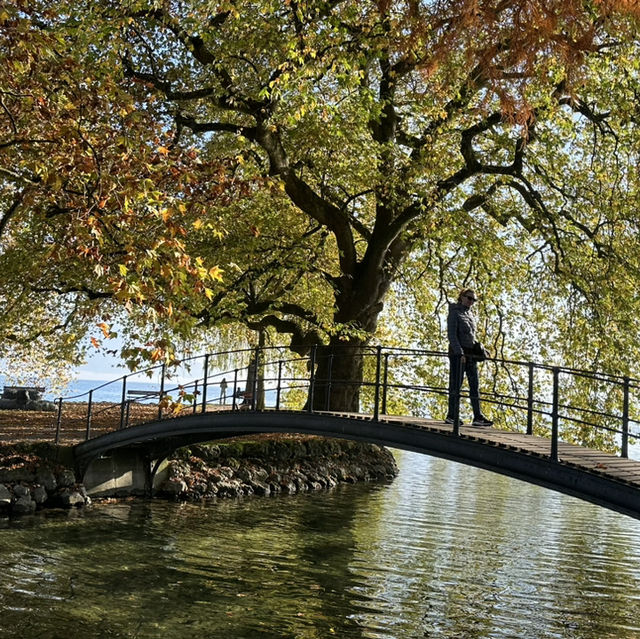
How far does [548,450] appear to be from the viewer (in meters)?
10.1

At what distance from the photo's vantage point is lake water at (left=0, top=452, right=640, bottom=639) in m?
8.82

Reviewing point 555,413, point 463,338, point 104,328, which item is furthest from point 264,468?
point 104,328

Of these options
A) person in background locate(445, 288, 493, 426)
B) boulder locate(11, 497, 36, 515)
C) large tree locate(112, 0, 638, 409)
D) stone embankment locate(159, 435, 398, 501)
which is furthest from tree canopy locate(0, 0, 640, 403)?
boulder locate(11, 497, 36, 515)

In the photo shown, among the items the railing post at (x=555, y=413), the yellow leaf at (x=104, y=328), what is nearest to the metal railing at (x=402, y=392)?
the railing post at (x=555, y=413)

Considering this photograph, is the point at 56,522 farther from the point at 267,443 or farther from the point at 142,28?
the point at 142,28

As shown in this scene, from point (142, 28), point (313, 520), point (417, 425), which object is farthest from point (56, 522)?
point (142, 28)

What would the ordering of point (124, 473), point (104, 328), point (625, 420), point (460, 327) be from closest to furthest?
point (104, 328) < point (625, 420) < point (460, 327) < point (124, 473)

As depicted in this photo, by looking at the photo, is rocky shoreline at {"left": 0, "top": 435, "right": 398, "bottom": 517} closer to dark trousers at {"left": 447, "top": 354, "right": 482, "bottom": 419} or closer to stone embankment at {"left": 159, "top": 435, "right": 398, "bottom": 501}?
stone embankment at {"left": 159, "top": 435, "right": 398, "bottom": 501}

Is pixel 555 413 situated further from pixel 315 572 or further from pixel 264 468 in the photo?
pixel 264 468

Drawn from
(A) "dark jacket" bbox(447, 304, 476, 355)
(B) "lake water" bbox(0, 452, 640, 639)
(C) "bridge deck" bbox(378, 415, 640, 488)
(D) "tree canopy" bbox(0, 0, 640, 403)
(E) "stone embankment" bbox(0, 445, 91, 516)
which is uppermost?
(D) "tree canopy" bbox(0, 0, 640, 403)

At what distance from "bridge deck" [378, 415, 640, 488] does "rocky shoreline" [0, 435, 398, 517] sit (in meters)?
7.36

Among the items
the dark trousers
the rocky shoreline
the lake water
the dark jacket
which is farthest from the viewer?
the rocky shoreline

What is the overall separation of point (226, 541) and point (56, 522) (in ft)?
10.4

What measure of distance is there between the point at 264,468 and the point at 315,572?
28.7 ft
